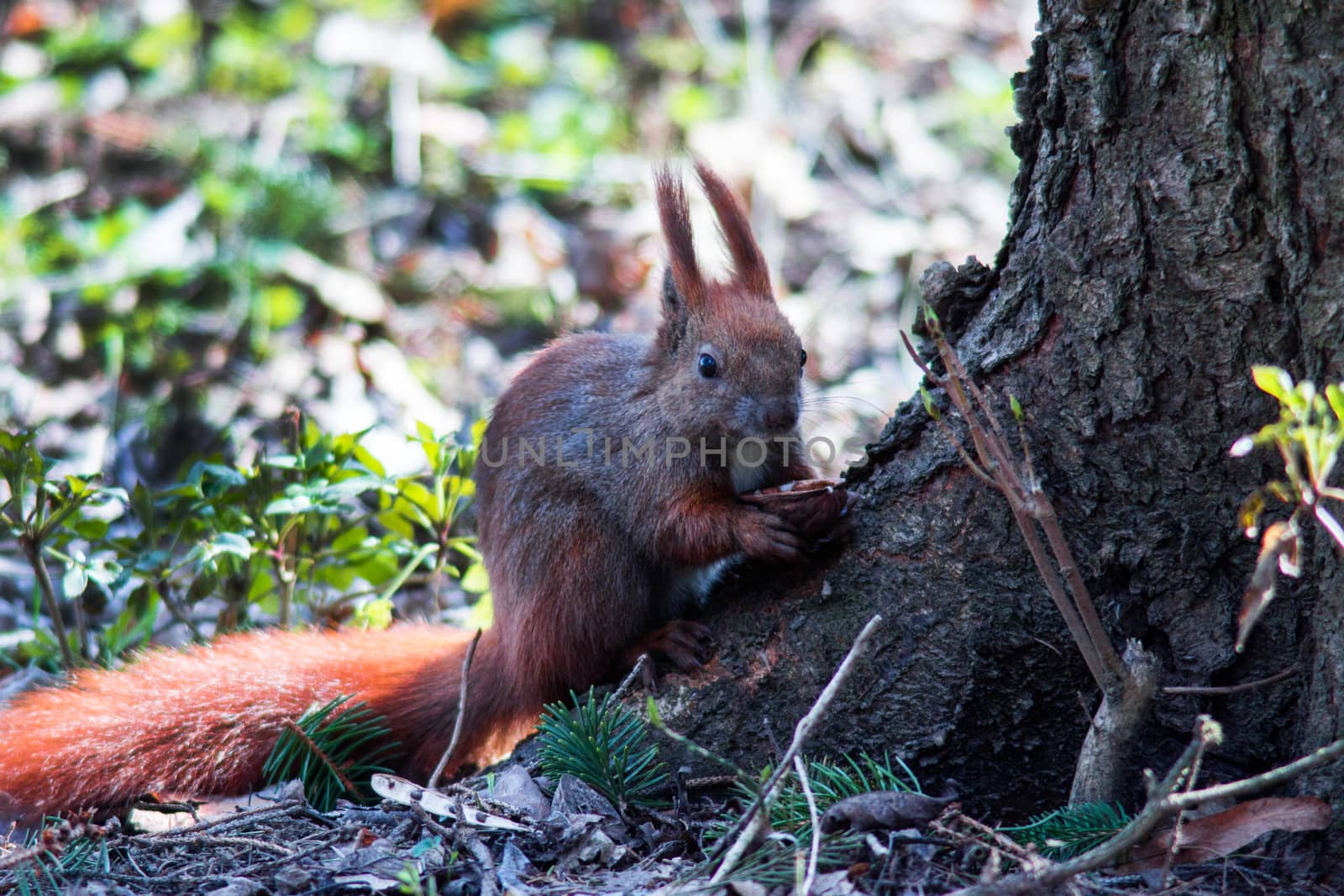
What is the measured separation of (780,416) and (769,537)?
518 mm

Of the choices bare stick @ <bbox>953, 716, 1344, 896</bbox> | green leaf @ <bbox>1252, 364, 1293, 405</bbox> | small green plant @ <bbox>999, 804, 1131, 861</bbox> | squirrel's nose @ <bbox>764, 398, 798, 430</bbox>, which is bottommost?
small green plant @ <bbox>999, 804, 1131, 861</bbox>

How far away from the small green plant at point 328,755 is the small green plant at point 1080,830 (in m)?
1.57

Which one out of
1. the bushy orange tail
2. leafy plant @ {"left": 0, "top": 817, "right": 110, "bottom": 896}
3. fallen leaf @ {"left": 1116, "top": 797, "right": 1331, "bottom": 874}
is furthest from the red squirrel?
fallen leaf @ {"left": 1116, "top": 797, "right": 1331, "bottom": 874}

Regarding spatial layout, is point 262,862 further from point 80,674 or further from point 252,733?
point 80,674

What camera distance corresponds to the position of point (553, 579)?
10.5 feet

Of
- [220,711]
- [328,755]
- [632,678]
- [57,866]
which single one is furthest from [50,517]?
[632,678]

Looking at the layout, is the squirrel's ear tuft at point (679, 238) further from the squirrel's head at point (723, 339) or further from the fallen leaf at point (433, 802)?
the fallen leaf at point (433, 802)

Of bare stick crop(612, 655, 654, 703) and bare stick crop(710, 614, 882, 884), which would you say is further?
bare stick crop(612, 655, 654, 703)

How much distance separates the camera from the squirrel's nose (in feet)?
10.8

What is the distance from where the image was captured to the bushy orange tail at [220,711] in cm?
291

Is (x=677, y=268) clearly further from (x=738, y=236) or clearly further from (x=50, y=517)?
(x=50, y=517)

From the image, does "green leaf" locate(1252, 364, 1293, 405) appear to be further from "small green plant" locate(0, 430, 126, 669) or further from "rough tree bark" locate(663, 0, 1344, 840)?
"small green plant" locate(0, 430, 126, 669)

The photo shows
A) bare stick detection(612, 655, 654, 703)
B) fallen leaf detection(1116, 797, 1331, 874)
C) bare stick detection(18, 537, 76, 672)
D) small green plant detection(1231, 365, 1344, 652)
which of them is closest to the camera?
small green plant detection(1231, 365, 1344, 652)

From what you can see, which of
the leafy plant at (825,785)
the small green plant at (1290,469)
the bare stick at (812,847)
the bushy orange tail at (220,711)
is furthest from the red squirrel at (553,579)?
the small green plant at (1290,469)
